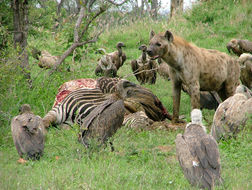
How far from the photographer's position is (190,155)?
4324 millimetres

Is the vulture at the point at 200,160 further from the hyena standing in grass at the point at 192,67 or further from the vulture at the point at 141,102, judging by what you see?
the vulture at the point at 141,102

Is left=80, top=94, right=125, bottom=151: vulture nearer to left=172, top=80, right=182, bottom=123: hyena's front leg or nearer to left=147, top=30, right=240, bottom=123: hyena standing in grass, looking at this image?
left=147, top=30, right=240, bottom=123: hyena standing in grass

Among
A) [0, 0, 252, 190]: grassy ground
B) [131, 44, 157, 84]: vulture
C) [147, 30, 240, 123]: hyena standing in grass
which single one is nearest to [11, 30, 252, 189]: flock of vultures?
[147, 30, 240, 123]: hyena standing in grass

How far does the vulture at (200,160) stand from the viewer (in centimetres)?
419

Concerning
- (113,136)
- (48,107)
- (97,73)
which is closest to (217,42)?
(97,73)

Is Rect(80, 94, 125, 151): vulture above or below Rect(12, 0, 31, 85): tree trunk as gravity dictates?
below

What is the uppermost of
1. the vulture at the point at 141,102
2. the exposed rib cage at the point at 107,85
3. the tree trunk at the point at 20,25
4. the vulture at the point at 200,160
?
the tree trunk at the point at 20,25

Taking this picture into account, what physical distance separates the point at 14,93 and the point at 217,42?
9.00 m

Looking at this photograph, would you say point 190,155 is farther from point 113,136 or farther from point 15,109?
point 15,109

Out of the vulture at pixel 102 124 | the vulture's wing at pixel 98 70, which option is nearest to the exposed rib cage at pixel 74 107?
the vulture at pixel 102 124

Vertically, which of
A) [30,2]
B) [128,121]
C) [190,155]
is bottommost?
[128,121]

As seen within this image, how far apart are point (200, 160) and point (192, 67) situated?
14.0 feet

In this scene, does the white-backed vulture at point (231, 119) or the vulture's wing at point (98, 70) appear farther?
the vulture's wing at point (98, 70)

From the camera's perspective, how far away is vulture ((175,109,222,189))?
13.8 feet
